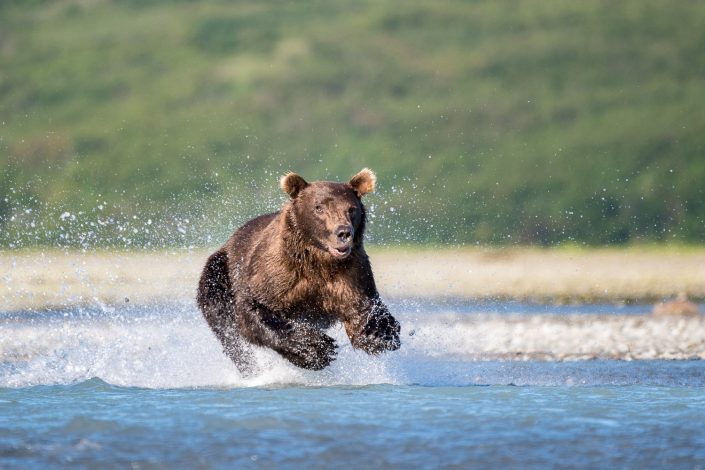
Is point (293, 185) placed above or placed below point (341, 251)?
above

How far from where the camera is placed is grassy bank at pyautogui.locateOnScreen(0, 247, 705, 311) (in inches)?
932

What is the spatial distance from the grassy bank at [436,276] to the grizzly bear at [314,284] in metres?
6.80

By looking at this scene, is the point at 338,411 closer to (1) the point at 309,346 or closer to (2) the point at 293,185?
(1) the point at 309,346

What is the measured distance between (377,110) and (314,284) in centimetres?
5571

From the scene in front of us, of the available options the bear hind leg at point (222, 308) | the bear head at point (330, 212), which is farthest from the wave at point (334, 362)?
the bear head at point (330, 212)

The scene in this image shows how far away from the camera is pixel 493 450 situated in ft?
25.4

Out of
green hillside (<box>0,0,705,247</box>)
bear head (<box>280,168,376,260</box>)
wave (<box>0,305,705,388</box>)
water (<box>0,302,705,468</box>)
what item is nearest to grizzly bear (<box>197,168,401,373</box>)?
bear head (<box>280,168,376,260</box>)

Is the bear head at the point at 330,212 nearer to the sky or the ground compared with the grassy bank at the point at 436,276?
nearer to the ground

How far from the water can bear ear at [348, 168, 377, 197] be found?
1.36m

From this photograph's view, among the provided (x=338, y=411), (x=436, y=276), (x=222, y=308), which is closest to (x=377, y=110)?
(x=436, y=276)

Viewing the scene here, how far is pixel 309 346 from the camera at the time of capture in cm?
957

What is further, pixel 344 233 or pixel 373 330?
pixel 373 330

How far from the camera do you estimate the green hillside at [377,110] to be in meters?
55.0

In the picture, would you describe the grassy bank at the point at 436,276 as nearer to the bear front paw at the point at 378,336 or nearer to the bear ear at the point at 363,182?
the bear ear at the point at 363,182
